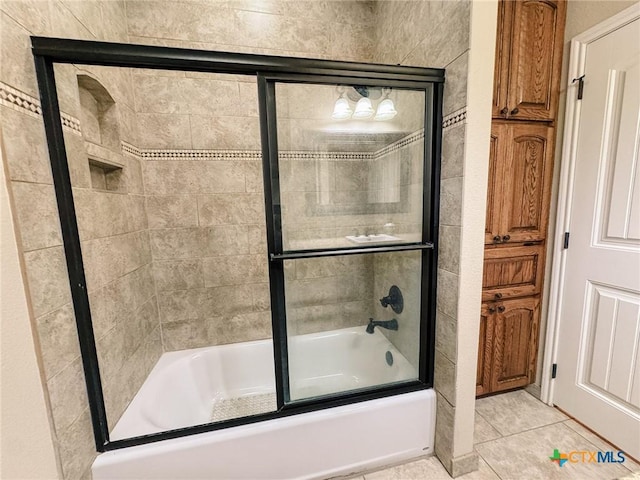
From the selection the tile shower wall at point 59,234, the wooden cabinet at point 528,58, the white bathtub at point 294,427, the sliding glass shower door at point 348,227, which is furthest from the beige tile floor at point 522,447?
the wooden cabinet at point 528,58

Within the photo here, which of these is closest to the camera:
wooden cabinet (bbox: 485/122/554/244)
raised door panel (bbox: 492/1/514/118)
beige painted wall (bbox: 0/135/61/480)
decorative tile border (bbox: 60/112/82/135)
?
beige painted wall (bbox: 0/135/61/480)

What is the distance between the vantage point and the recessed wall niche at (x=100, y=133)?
1248 millimetres

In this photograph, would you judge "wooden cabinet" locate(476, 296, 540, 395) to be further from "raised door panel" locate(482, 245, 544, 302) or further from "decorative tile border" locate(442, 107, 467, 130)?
"decorative tile border" locate(442, 107, 467, 130)

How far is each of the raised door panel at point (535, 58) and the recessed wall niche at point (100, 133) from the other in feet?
7.12

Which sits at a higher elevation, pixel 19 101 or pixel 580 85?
pixel 580 85

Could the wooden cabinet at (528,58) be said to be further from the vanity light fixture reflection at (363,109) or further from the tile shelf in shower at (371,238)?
the tile shelf in shower at (371,238)

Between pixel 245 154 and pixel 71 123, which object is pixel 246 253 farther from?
pixel 71 123

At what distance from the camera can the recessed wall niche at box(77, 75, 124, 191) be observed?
1248mm

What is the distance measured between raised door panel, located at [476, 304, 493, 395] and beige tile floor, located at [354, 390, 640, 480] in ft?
0.47

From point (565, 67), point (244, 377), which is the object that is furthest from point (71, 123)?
point (565, 67)

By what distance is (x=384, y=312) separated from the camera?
5.84 feet

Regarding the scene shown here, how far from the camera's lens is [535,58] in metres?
1.46

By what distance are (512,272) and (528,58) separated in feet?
4.01

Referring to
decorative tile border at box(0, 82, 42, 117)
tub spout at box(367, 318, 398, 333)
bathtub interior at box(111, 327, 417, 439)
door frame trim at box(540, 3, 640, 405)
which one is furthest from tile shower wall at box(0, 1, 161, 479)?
door frame trim at box(540, 3, 640, 405)
